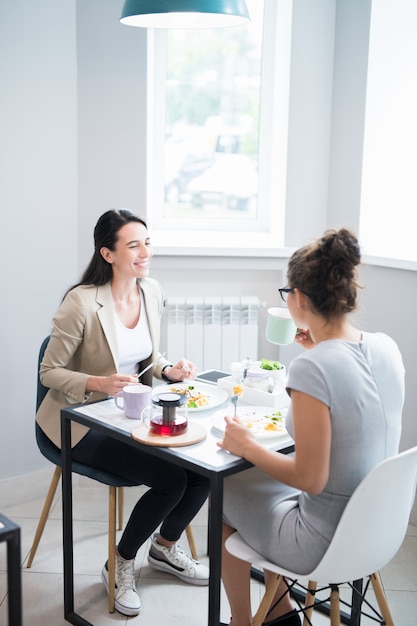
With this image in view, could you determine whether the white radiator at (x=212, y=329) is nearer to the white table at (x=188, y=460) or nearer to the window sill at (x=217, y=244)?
the window sill at (x=217, y=244)

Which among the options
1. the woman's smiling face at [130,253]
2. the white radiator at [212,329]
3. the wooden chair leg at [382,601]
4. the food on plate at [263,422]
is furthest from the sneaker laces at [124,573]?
the white radiator at [212,329]

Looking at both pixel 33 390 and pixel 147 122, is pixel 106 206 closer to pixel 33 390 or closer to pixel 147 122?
pixel 147 122

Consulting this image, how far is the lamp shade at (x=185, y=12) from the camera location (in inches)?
65.9

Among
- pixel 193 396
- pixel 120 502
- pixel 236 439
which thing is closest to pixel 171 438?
pixel 236 439

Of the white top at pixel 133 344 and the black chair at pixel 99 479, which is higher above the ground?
the white top at pixel 133 344

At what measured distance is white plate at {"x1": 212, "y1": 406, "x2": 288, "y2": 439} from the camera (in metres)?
1.82

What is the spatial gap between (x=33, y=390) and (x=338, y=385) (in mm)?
→ 1691

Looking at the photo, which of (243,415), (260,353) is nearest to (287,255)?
(260,353)

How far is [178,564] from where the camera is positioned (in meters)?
2.35

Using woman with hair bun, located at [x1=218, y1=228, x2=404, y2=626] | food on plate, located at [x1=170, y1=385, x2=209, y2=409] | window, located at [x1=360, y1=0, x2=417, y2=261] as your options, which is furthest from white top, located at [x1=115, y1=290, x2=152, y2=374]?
window, located at [x1=360, y1=0, x2=417, y2=261]

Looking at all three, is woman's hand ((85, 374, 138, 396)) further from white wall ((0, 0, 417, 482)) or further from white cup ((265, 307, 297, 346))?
white wall ((0, 0, 417, 482))

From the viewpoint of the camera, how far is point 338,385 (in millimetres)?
1509

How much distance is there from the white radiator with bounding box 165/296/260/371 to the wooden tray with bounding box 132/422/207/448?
47.4 inches

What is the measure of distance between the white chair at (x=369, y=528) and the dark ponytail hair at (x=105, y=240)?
1.03 meters
